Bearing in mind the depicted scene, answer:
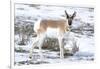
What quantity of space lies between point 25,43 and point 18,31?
15cm

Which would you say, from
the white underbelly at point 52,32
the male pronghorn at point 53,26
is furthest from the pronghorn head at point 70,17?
the white underbelly at point 52,32

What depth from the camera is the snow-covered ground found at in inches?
77.9

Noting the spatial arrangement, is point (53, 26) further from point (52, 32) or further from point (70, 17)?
point (70, 17)

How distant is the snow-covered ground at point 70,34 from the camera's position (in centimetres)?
198

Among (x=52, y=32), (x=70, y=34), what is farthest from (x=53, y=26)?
(x=70, y=34)

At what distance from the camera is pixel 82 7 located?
221 centimetres

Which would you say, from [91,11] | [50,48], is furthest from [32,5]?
[91,11]

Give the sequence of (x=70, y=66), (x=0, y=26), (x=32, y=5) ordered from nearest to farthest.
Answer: (x=0, y=26) → (x=32, y=5) → (x=70, y=66)

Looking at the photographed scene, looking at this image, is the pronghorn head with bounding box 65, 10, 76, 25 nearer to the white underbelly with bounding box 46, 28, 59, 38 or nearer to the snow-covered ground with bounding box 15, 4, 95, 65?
the snow-covered ground with bounding box 15, 4, 95, 65

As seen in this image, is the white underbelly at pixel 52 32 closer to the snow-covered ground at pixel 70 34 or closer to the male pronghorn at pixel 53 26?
the male pronghorn at pixel 53 26

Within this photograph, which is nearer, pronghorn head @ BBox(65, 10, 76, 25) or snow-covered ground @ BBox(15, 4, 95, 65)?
snow-covered ground @ BBox(15, 4, 95, 65)

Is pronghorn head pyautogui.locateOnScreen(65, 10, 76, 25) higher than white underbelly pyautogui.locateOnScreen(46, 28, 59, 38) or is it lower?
higher

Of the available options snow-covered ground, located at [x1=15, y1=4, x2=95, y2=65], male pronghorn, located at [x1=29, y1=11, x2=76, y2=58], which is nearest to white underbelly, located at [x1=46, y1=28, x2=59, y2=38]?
male pronghorn, located at [x1=29, y1=11, x2=76, y2=58]

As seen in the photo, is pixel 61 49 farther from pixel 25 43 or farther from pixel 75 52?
pixel 25 43
